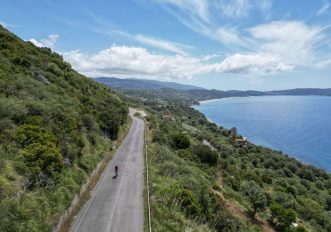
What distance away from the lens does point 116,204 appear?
18969 millimetres

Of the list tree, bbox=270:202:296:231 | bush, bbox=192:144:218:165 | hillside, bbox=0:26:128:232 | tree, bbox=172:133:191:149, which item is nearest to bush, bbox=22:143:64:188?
hillside, bbox=0:26:128:232

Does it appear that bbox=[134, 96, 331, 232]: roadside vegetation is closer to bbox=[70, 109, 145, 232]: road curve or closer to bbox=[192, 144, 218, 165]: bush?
bbox=[192, 144, 218, 165]: bush

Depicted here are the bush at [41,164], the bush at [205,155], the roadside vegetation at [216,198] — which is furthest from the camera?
the bush at [205,155]

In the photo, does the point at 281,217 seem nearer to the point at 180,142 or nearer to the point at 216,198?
the point at 216,198

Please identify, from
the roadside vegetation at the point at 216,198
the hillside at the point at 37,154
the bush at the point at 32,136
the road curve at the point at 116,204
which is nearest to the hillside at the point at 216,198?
the roadside vegetation at the point at 216,198

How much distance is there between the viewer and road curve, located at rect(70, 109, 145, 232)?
16.0 meters

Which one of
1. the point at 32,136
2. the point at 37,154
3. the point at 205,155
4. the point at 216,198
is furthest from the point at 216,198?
the point at 205,155

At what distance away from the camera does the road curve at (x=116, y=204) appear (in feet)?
52.3

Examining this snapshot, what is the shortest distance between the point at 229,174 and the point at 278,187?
7634mm

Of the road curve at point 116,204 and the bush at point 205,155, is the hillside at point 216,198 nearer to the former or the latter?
the bush at point 205,155

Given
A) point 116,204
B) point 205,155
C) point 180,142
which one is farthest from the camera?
point 180,142

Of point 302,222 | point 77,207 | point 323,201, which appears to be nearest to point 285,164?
point 323,201

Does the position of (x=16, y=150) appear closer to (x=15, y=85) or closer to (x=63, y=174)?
(x=63, y=174)

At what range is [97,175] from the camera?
80.8 feet
